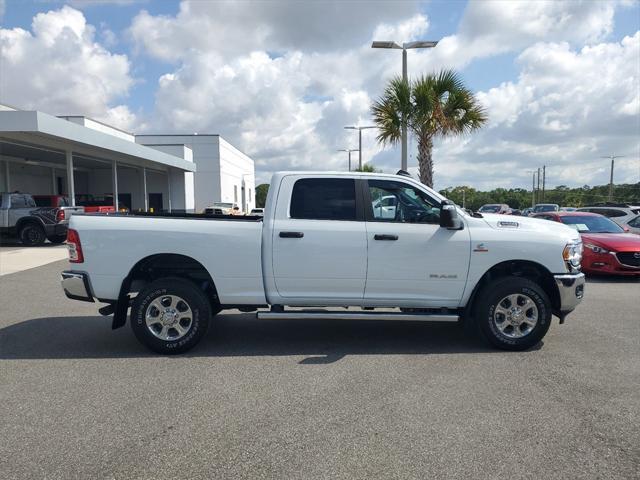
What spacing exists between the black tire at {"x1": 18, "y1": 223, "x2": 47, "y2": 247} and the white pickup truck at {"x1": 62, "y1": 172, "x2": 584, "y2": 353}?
1453 centimetres

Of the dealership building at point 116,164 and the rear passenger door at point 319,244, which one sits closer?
the rear passenger door at point 319,244

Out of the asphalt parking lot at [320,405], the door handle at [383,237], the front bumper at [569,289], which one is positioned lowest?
the asphalt parking lot at [320,405]

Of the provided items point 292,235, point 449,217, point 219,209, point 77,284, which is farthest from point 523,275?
point 219,209

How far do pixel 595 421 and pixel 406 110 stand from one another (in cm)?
1352

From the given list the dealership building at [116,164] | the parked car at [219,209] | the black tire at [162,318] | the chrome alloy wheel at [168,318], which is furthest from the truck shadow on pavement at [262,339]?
the dealership building at [116,164]

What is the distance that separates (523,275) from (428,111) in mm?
11050

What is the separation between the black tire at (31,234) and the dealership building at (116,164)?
3.28m

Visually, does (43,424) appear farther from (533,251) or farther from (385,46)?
(385,46)

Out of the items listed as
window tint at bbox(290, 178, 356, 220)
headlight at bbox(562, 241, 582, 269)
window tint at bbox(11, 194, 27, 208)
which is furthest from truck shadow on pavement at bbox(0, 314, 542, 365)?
window tint at bbox(11, 194, 27, 208)

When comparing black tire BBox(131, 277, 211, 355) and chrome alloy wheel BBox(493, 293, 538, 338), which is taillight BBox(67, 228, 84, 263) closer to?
black tire BBox(131, 277, 211, 355)

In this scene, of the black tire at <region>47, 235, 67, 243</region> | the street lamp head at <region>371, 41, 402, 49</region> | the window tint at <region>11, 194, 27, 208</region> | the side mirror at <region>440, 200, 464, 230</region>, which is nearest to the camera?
the side mirror at <region>440, 200, 464, 230</region>

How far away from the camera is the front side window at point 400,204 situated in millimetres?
5758

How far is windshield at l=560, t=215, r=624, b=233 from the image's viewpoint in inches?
486

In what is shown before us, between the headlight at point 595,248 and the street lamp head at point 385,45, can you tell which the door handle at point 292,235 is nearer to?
the headlight at point 595,248
